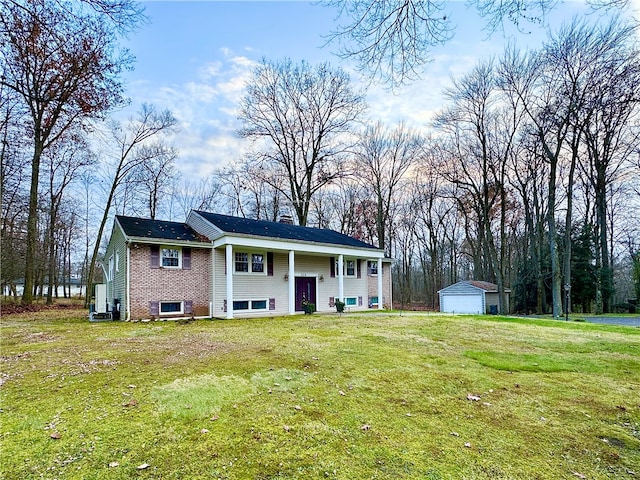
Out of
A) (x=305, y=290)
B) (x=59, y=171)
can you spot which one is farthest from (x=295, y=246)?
(x=59, y=171)

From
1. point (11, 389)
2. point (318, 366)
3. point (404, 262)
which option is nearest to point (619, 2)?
point (318, 366)

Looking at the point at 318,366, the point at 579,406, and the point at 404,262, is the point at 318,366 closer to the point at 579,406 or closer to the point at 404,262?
the point at 579,406

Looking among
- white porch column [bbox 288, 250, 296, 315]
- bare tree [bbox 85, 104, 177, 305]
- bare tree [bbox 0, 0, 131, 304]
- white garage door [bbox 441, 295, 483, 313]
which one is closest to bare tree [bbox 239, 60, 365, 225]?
bare tree [bbox 85, 104, 177, 305]

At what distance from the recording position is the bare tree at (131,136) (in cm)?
2295

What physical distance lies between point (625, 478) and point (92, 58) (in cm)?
843

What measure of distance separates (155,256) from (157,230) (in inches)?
61.7

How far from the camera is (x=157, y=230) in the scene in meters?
14.8

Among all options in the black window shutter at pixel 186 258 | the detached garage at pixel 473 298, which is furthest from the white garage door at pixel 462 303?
the black window shutter at pixel 186 258

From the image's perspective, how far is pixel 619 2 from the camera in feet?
15.1

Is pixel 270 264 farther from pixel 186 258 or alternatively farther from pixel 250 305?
pixel 186 258

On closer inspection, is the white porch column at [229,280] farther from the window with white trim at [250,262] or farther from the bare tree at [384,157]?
the bare tree at [384,157]

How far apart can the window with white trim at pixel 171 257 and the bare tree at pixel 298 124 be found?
42.6 ft

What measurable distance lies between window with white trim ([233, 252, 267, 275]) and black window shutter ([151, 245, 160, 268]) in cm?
327

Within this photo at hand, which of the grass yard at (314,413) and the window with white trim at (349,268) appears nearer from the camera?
the grass yard at (314,413)
